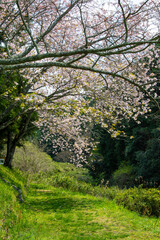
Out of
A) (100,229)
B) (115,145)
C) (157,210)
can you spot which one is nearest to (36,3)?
(100,229)

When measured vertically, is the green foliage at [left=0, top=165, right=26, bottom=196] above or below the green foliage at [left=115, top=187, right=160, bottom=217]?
below

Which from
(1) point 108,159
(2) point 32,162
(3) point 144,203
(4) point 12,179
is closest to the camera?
(3) point 144,203

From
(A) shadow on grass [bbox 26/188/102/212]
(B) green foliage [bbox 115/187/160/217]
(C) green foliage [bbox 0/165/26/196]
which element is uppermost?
(B) green foliage [bbox 115/187/160/217]

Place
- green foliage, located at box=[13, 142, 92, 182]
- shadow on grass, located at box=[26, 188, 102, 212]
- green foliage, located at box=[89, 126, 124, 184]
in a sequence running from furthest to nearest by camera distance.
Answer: green foliage, located at box=[89, 126, 124, 184] → green foliage, located at box=[13, 142, 92, 182] → shadow on grass, located at box=[26, 188, 102, 212]

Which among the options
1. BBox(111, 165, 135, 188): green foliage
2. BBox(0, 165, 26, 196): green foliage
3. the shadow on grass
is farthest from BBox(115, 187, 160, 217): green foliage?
BBox(111, 165, 135, 188): green foliage

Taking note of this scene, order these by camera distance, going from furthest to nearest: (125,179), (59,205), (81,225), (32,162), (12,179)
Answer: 1. (125,179)
2. (32,162)
3. (12,179)
4. (59,205)
5. (81,225)

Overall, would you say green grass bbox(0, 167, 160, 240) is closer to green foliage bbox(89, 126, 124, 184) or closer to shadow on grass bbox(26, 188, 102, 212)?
shadow on grass bbox(26, 188, 102, 212)

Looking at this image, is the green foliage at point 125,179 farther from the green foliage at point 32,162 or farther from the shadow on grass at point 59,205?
the shadow on grass at point 59,205

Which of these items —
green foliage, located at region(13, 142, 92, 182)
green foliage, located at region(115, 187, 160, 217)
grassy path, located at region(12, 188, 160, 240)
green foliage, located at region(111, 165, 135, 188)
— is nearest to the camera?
grassy path, located at region(12, 188, 160, 240)

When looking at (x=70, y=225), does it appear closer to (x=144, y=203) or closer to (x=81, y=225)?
(x=81, y=225)

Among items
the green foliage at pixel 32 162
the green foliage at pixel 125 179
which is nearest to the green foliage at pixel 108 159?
the green foliage at pixel 125 179

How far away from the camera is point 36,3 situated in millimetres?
7102

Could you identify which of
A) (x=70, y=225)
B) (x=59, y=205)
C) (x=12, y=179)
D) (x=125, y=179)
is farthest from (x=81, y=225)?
(x=125, y=179)

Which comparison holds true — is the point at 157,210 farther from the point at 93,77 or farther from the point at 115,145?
the point at 115,145
